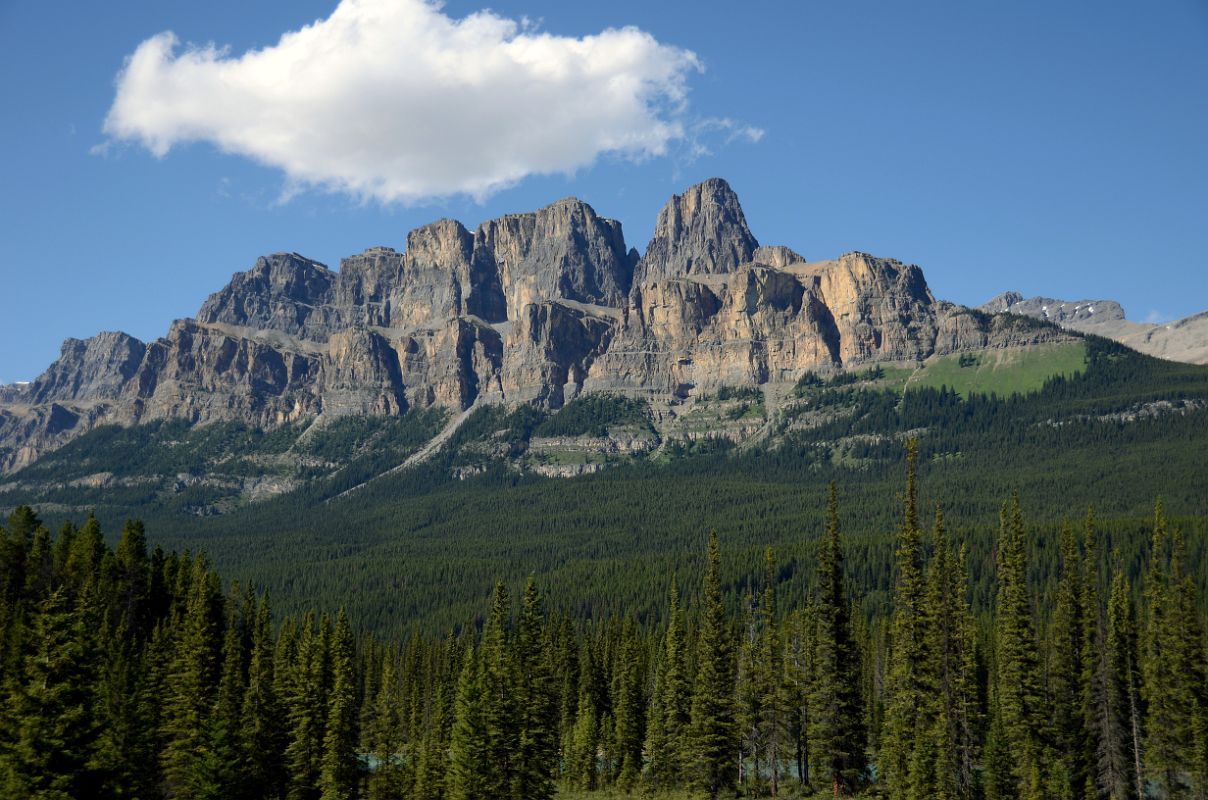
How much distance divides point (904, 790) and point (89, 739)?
151 ft

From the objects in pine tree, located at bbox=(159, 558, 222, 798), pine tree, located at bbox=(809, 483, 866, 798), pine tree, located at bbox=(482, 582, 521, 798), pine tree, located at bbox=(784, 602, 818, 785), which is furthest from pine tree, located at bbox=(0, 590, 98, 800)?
pine tree, located at bbox=(784, 602, 818, 785)

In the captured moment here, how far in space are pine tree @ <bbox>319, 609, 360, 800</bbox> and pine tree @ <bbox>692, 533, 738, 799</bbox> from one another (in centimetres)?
2768

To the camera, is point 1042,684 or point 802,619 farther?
point 802,619

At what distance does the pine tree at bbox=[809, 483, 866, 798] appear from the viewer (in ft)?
247

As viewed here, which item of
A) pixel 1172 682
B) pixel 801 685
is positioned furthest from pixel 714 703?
pixel 1172 682

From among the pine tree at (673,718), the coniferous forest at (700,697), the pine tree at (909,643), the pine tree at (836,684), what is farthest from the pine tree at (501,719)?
the pine tree at (909,643)

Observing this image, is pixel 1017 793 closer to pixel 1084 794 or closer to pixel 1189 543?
pixel 1084 794

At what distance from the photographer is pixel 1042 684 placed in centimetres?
9106

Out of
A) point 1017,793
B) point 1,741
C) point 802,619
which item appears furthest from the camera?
point 802,619

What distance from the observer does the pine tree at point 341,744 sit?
88.2 m

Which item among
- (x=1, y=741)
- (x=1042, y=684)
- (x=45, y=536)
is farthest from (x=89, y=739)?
(x=1042, y=684)

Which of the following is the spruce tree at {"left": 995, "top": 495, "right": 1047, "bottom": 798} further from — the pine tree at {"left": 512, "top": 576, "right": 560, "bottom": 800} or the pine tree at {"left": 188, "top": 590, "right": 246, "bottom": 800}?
the pine tree at {"left": 188, "top": 590, "right": 246, "bottom": 800}

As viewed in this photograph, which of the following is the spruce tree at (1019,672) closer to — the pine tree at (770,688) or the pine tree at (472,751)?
the pine tree at (770,688)

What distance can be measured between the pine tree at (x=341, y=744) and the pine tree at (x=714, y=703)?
27.7 m
